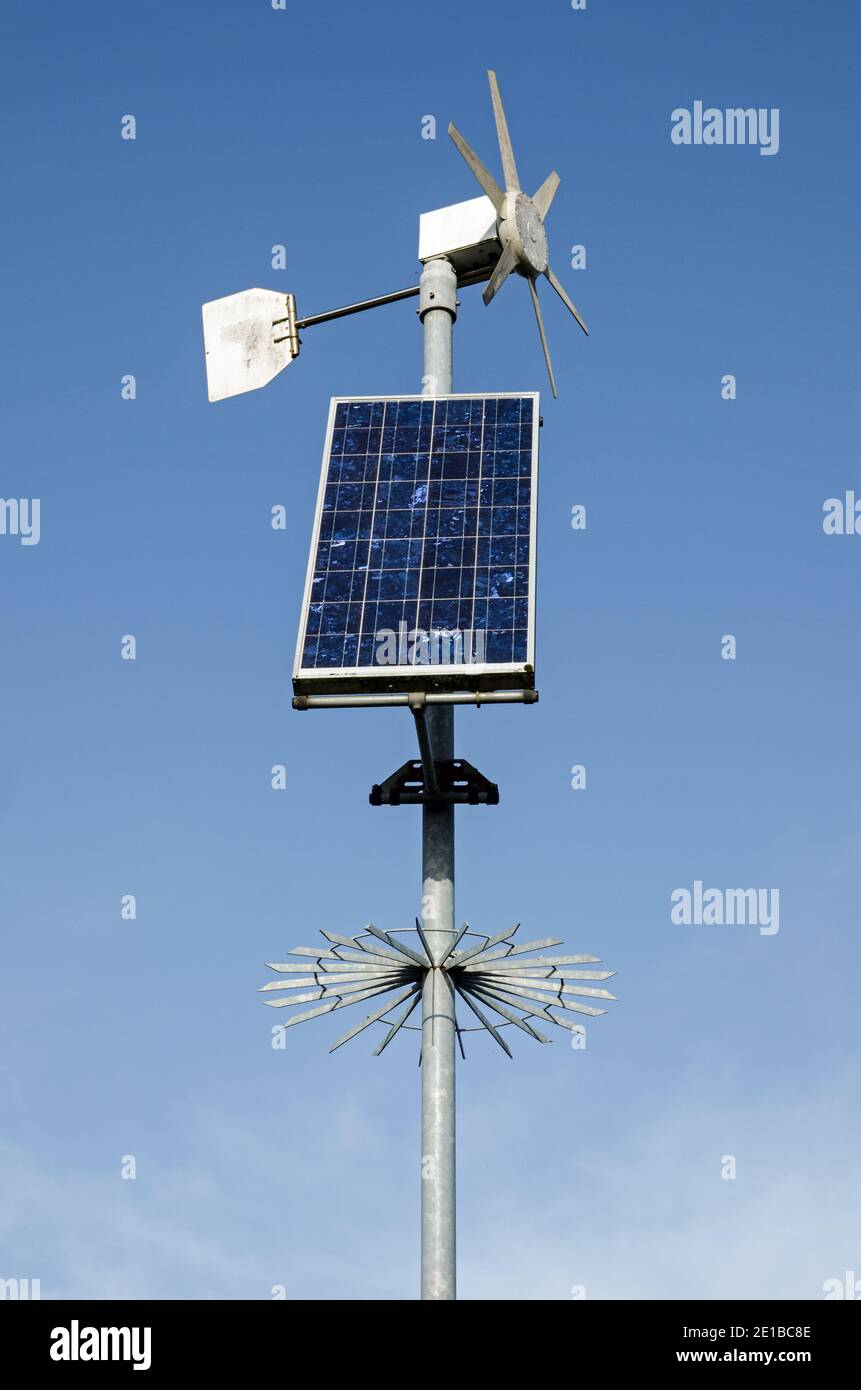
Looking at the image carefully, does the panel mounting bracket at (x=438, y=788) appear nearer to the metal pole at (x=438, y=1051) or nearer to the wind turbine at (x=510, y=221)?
the metal pole at (x=438, y=1051)

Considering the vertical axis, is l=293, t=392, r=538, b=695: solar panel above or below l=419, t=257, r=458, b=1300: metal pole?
above

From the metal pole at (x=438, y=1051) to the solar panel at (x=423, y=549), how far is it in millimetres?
2085

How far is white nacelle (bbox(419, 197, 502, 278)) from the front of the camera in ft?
129

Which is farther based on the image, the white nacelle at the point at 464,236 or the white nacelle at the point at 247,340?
the white nacelle at the point at 247,340

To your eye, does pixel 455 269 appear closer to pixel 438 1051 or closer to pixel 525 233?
pixel 525 233

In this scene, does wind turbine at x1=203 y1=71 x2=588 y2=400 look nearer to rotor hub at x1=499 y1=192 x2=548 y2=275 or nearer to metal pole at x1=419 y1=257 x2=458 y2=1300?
rotor hub at x1=499 y1=192 x2=548 y2=275

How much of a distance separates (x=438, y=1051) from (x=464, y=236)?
15553 millimetres

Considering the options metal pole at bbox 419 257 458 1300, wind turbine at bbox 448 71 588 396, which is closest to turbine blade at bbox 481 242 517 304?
wind turbine at bbox 448 71 588 396

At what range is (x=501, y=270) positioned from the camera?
38.8 meters

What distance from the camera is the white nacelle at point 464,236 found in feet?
129

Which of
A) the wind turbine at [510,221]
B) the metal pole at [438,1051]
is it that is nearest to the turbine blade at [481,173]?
the wind turbine at [510,221]

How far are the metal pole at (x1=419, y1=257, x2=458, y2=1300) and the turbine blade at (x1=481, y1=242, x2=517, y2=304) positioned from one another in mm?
8286
